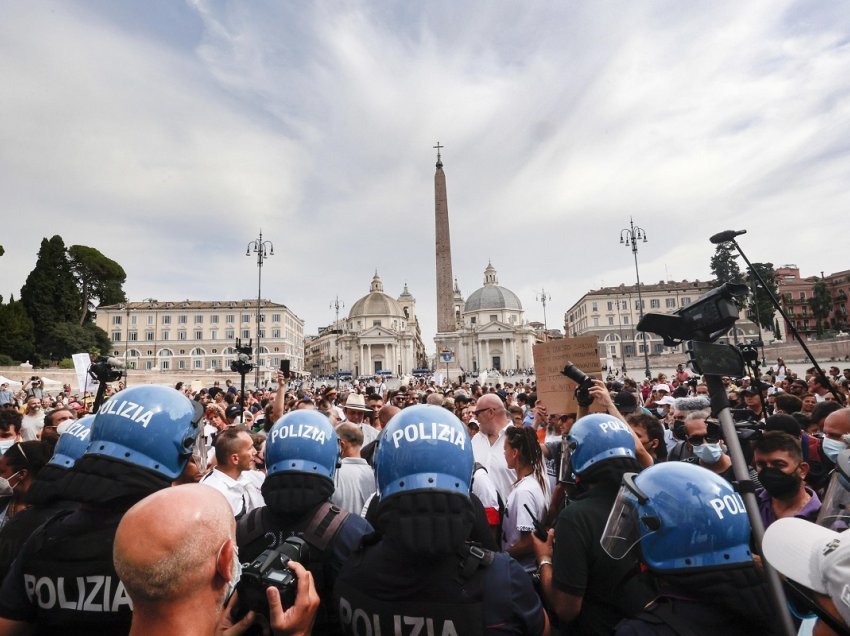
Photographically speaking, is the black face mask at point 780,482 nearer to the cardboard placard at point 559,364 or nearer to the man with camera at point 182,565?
the man with camera at point 182,565

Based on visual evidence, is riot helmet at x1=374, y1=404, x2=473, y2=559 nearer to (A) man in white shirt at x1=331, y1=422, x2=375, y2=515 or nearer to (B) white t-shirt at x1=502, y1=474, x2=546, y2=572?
(B) white t-shirt at x1=502, y1=474, x2=546, y2=572

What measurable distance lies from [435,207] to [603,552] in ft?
146

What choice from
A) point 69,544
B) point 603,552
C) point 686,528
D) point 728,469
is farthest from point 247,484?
point 728,469

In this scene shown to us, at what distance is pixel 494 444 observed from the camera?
495cm

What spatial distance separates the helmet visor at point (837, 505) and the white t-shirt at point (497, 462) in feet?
7.55

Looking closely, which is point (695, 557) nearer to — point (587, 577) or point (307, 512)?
point (587, 577)

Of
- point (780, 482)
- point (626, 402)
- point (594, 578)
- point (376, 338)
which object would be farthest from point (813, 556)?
point (376, 338)

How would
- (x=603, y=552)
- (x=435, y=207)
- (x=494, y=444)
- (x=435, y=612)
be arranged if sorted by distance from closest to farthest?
(x=435, y=612) < (x=603, y=552) < (x=494, y=444) < (x=435, y=207)

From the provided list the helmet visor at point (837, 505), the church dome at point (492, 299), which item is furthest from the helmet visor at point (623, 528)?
the church dome at point (492, 299)

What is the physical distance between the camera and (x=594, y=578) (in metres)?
2.07

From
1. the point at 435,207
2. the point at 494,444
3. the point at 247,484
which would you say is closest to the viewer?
the point at 247,484

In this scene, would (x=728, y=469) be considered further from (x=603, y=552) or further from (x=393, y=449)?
(x=393, y=449)

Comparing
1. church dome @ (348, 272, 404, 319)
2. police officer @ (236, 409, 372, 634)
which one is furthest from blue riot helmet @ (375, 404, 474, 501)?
church dome @ (348, 272, 404, 319)

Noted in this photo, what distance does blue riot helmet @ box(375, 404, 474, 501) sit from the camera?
173 centimetres
